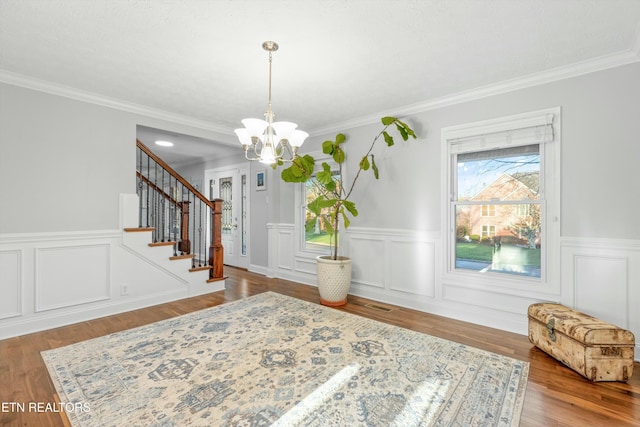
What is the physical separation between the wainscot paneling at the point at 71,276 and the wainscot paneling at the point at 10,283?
0.13 metres

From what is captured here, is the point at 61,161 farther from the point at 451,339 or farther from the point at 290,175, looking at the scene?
the point at 451,339

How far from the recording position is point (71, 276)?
3217 millimetres

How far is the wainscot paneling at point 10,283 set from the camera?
2842mm

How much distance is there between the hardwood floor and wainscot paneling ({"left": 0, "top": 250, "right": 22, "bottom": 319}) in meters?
0.29

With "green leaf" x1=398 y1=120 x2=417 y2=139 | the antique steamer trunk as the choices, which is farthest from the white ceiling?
the antique steamer trunk

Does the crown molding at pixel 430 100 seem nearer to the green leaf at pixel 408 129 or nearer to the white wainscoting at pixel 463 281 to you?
the green leaf at pixel 408 129

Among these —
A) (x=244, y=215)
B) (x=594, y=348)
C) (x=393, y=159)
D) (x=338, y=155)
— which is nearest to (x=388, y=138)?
(x=393, y=159)

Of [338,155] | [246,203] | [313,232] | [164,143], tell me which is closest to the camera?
[338,155]

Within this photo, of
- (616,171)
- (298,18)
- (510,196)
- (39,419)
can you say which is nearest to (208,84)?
(298,18)

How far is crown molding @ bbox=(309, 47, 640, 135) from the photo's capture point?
2504 millimetres

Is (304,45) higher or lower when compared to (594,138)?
higher

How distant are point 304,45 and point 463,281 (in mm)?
2905

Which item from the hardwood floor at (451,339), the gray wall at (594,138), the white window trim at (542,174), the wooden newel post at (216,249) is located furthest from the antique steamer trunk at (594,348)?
the wooden newel post at (216,249)

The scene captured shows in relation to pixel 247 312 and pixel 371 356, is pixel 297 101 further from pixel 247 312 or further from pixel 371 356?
pixel 371 356
